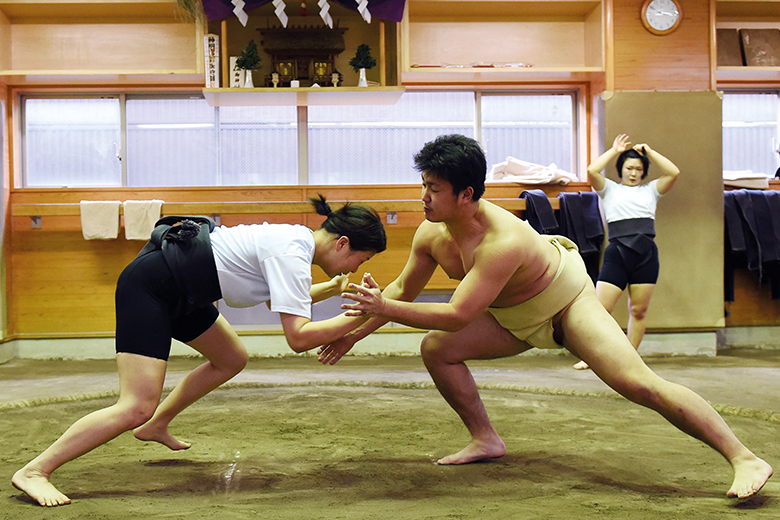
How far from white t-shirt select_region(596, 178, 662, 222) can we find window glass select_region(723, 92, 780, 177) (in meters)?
1.57

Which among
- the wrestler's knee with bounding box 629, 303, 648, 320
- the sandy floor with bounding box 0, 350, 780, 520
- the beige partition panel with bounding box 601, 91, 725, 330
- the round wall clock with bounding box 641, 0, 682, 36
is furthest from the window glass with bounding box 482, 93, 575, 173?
the sandy floor with bounding box 0, 350, 780, 520

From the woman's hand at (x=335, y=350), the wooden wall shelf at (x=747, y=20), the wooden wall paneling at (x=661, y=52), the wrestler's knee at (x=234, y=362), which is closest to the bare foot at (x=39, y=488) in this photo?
the wrestler's knee at (x=234, y=362)

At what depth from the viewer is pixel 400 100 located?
4.86 metres

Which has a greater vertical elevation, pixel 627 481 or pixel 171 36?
pixel 171 36

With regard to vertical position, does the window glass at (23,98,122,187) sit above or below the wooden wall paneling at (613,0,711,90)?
below

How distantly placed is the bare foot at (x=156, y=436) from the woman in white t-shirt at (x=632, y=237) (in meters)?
2.41

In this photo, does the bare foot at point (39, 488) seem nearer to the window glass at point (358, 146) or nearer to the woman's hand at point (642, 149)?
the window glass at point (358, 146)

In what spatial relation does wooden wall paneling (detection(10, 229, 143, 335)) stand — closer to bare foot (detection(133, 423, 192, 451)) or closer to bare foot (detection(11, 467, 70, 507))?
bare foot (detection(133, 423, 192, 451))

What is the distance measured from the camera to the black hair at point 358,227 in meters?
1.89

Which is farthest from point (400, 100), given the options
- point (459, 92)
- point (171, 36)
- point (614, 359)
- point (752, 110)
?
point (614, 359)

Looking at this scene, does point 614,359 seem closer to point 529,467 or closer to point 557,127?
point 529,467

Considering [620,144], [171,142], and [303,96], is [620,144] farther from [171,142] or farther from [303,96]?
[171,142]

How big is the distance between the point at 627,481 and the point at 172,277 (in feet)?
4.55

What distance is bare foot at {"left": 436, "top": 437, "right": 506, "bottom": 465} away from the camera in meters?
2.07
